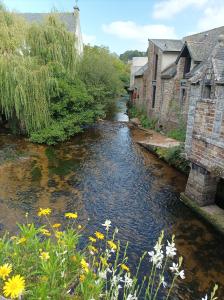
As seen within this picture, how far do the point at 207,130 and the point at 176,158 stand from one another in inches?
187

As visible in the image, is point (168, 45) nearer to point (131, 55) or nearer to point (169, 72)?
point (169, 72)

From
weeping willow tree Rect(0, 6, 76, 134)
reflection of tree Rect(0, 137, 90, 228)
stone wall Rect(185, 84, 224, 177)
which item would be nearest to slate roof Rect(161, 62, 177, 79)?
weeping willow tree Rect(0, 6, 76, 134)

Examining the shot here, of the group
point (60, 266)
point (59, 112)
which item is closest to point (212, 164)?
point (60, 266)

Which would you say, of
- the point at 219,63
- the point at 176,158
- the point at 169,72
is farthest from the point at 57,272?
the point at 169,72

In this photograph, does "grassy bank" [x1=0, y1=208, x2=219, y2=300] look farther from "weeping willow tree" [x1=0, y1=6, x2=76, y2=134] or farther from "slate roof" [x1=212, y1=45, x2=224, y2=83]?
"weeping willow tree" [x1=0, y1=6, x2=76, y2=134]

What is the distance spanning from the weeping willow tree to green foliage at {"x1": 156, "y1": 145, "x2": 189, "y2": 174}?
7.79 m

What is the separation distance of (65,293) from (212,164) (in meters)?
6.79

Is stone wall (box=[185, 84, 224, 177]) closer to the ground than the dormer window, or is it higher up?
closer to the ground

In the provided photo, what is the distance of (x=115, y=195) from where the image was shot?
34.4 feet

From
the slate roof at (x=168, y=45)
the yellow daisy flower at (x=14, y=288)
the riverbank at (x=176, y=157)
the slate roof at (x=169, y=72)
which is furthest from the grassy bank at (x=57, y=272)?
the slate roof at (x=168, y=45)

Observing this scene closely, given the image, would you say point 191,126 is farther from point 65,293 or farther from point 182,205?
point 65,293

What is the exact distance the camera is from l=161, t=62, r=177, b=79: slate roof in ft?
61.6

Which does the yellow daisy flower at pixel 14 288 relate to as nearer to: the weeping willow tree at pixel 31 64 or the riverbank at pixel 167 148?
the riverbank at pixel 167 148

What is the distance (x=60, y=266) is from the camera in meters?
3.10
